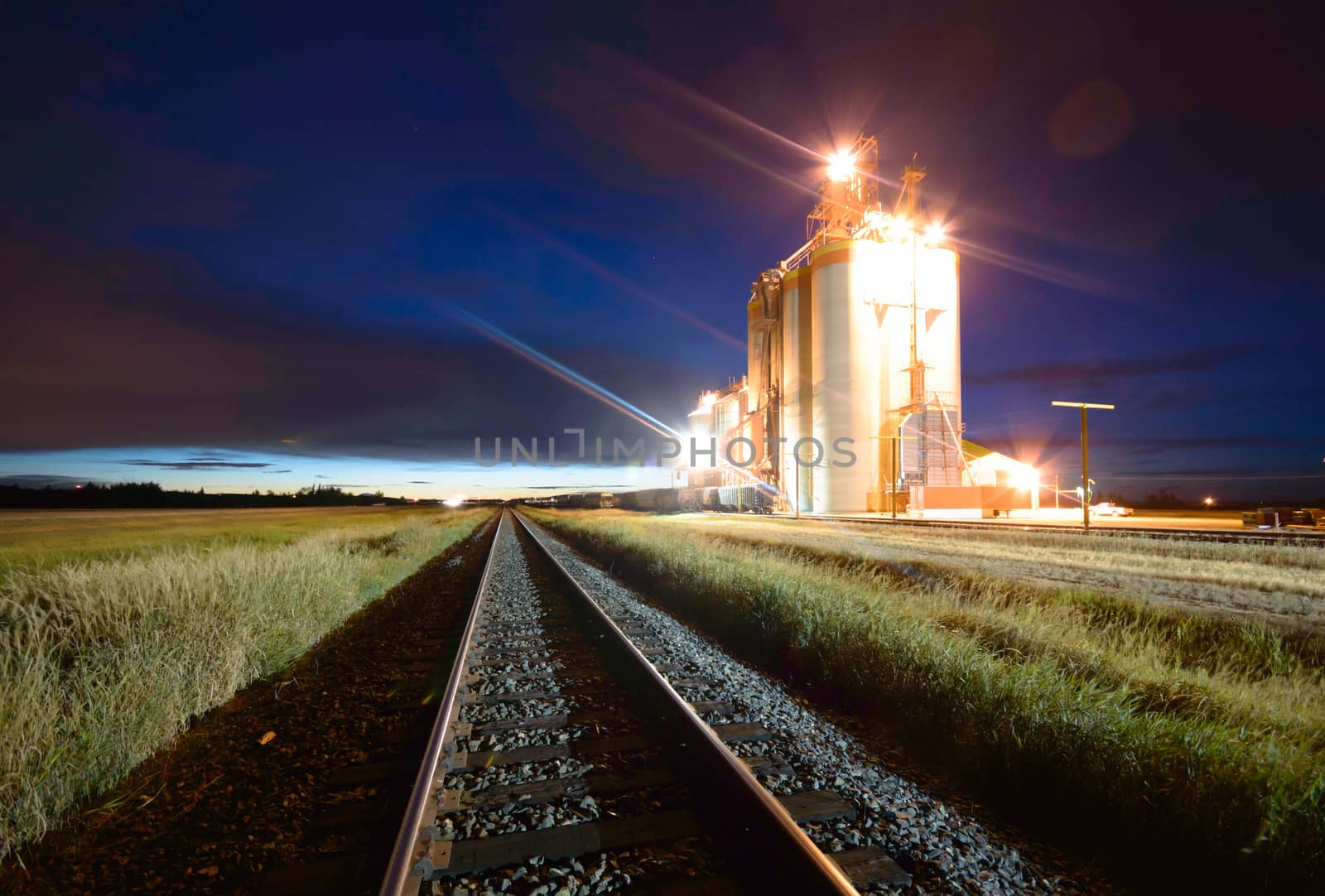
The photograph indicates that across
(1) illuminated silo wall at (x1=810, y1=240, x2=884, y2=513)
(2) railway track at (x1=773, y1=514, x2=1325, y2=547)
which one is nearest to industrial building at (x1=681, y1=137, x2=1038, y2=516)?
(1) illuminated silo wall at (x1=810, y1=240, x2=884, y2=513)

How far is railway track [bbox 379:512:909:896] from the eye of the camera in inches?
110

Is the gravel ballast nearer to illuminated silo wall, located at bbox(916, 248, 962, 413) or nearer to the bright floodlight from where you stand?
illuminated silo wall, located at bbox(916, 248, 962, 413)

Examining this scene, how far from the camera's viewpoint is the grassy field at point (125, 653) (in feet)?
11.5

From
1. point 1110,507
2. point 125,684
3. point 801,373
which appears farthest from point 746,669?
point 1110,507

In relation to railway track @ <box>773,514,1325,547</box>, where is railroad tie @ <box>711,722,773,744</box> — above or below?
below

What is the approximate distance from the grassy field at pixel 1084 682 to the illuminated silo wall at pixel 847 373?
1211 inches

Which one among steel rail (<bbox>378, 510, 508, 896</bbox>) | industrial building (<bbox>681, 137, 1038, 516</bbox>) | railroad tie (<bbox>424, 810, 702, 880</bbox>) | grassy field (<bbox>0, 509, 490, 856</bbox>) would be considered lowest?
railroad tie (<bbox>424, 810, 702, 880</bbox>)

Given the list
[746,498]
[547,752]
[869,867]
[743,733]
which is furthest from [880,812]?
[746,498]

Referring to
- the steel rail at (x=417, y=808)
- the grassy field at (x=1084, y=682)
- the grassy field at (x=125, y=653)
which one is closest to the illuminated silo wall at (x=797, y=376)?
the grassy field at (x=1084, y=682)

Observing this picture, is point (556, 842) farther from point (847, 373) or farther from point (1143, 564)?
point (847, 373)

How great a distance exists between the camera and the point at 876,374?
44.1 metres

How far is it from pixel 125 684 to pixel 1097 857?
21.0 feet

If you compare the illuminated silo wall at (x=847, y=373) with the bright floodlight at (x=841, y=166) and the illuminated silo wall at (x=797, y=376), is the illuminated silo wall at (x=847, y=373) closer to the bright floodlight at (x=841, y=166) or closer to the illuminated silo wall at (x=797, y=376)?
the illuminated silo wall at (x=797, y=376)

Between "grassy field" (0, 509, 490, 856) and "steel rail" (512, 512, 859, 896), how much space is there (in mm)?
3590
